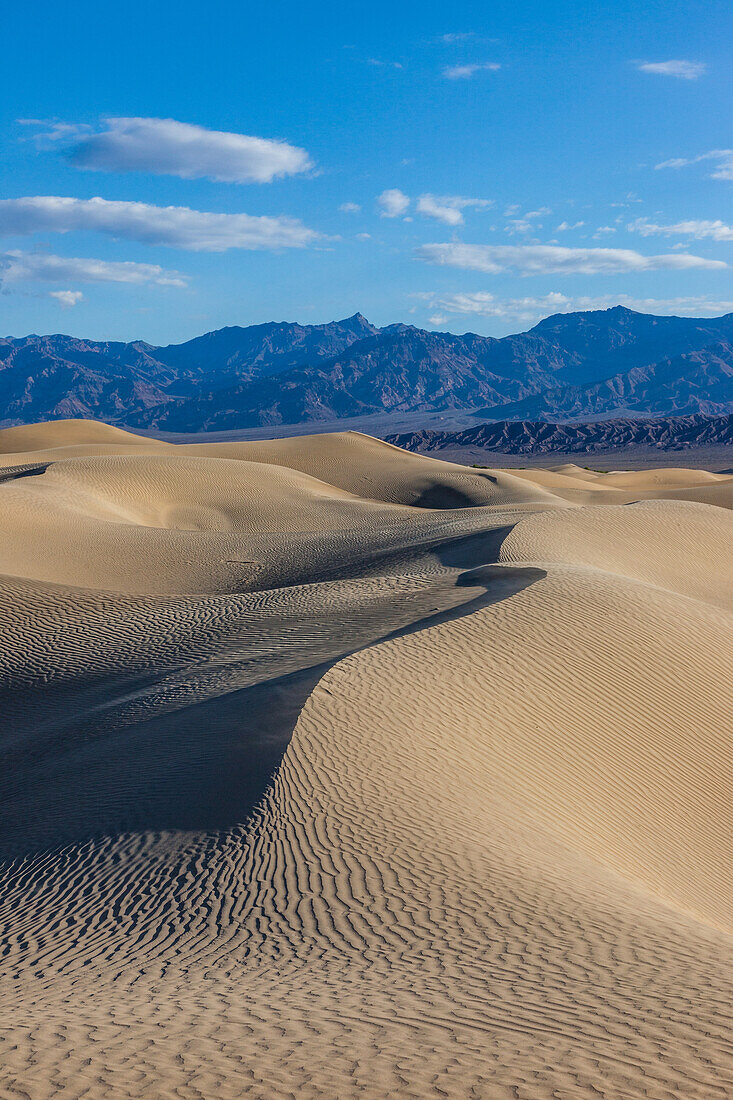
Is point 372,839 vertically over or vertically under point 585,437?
under

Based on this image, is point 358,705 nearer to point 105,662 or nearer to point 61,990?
point 61,990

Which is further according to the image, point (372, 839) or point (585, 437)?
point (585, 437)

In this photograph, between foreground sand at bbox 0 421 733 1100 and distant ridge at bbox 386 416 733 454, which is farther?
distant ridge at bbox 386 416 733 454

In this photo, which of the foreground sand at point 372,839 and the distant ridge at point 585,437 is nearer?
the foreground sand at point 372,839

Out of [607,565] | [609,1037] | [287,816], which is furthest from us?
[607,565]

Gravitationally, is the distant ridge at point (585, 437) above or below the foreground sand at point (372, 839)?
above

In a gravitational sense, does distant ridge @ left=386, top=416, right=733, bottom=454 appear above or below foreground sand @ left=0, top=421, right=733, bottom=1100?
above

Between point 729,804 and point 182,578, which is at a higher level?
point 182,578

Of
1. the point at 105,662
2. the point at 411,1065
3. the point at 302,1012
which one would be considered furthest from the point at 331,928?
the point at 105,662
